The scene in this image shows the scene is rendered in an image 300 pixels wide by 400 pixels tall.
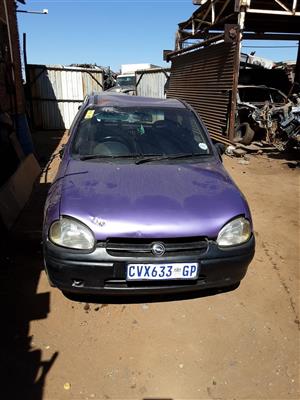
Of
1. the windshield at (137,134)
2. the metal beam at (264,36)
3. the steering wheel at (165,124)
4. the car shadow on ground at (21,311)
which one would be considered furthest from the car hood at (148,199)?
the metal beam at (264,36)

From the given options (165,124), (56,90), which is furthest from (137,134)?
(56,90)

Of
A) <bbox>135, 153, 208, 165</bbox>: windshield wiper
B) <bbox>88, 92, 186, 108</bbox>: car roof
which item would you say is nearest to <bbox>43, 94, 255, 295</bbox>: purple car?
<bbox>135, 153, 208, 165</bbox>: windshield wiper

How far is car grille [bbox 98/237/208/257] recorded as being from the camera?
2.38m

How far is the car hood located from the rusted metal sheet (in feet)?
23.2

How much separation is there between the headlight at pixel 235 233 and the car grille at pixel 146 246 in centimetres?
17

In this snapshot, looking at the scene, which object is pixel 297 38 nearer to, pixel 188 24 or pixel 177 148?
pixel 188 24

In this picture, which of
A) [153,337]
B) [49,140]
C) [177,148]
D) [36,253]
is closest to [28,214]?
[36,253]

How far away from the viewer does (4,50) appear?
8.48 m

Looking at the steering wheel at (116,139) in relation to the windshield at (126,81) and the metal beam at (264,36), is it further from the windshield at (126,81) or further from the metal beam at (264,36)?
the windshield at (126,81)

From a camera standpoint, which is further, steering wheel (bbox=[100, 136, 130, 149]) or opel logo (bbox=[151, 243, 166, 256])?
steering wheel (bbox=[100, 136, 130, 149])

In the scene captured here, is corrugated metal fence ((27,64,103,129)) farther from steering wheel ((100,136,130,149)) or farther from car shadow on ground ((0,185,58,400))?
steering wheel ((100,136,130,149))

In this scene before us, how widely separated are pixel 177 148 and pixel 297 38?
40.4 ft

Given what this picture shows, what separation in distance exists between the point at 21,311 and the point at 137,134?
6.43ft

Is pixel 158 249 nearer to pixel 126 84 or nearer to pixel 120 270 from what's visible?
pixel 120 270
